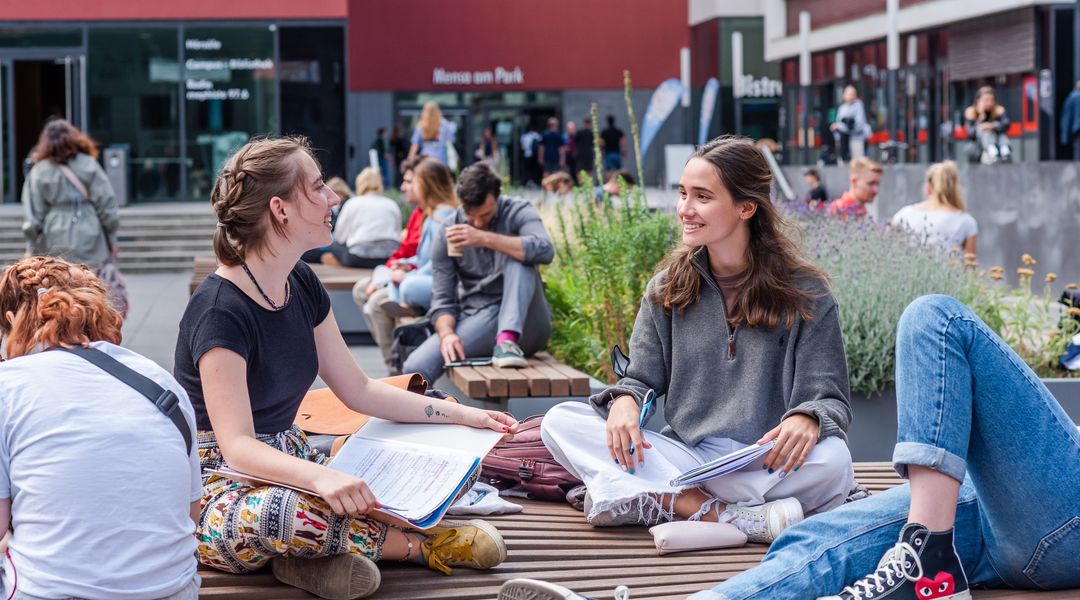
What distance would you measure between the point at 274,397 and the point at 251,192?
51 cm

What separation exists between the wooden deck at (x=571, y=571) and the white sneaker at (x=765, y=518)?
0.15 feet

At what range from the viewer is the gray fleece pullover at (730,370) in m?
3.76

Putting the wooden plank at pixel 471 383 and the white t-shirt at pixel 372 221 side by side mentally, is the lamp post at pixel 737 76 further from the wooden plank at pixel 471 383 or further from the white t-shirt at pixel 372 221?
the wooden plank at pixel 471 383

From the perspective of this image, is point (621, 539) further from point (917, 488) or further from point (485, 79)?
point (485, 79)

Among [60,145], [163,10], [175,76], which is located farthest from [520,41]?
[60,145]

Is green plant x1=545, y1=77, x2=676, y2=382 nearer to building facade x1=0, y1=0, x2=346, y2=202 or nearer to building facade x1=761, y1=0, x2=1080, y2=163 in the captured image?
→ building facade x1=761, y1=0, x2=1080, y2=163

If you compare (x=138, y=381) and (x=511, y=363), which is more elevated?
(x=138, y=381)

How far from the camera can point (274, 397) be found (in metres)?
3.40

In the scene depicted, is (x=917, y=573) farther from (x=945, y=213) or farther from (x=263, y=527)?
(x=945, y=213)

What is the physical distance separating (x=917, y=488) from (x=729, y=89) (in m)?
37.3

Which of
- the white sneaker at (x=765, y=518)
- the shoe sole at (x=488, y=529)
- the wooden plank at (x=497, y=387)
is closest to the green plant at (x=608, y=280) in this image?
the wooden plank at (x=497, y=387)

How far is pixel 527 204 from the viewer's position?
660 centimetres

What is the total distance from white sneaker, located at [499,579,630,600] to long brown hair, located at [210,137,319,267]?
1.06 meters

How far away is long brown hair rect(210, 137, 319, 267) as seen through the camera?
333 cm
